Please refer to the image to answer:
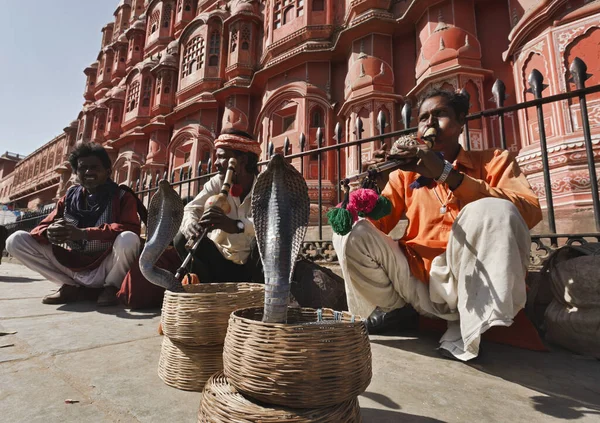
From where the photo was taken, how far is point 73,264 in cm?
301

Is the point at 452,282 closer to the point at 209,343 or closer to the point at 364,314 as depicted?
the point at 364,314

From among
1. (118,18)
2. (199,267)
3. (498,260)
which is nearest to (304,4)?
(199,267)

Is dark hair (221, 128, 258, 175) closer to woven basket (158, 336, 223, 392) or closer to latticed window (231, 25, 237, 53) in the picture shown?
woven basket (158, 336, 223, 392)

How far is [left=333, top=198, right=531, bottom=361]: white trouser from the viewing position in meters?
1.35

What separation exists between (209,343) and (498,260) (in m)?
1.20

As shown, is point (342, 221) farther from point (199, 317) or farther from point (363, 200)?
point (199, 317)

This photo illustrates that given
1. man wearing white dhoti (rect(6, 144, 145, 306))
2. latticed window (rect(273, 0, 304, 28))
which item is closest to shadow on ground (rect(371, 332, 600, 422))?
man wearing white dhoti (rect(6, 144, 145, 306))

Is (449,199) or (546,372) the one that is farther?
(449,199)

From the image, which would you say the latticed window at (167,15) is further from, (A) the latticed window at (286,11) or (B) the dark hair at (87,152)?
(B) the dark hair at (87,152)

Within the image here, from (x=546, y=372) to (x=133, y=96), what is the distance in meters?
19.6

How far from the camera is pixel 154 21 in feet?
59.5

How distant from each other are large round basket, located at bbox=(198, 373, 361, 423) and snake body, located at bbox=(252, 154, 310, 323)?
0.20 m

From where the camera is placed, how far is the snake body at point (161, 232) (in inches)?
54.1

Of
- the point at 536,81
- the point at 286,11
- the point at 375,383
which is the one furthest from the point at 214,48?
the point at 375,383
